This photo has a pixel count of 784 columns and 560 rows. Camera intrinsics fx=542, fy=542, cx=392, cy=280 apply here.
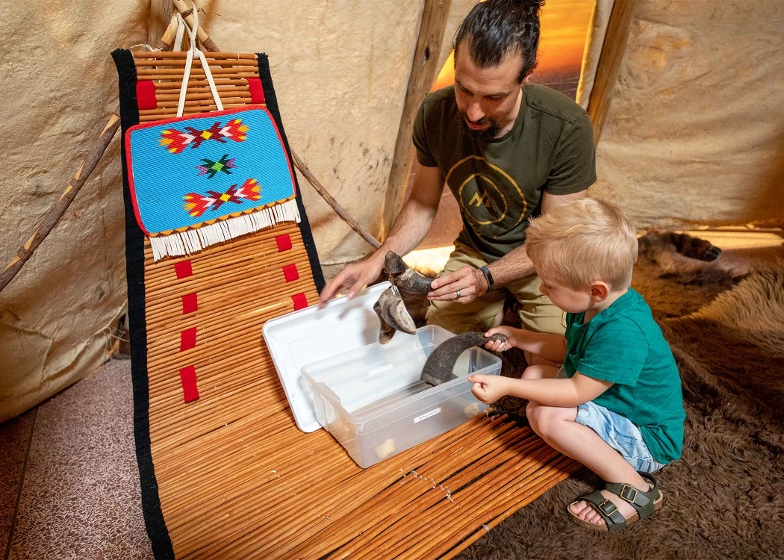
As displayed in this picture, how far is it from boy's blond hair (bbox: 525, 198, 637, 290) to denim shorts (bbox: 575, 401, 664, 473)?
29 centimetres

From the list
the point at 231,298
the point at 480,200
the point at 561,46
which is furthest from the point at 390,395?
the point at 561,46

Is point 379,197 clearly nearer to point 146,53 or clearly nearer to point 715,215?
point 146,53

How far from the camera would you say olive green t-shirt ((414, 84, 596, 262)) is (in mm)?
Answer: 1460

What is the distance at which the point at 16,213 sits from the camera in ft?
4.67

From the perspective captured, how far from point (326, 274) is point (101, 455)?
1.12m

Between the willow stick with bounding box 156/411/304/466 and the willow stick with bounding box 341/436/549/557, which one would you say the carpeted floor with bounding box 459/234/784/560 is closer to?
the willow stick with bounding box 341/436/549/557

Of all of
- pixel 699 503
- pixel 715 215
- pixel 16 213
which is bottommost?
pixel 715 215

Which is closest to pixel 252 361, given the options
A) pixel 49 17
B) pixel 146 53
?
pixel 146 53

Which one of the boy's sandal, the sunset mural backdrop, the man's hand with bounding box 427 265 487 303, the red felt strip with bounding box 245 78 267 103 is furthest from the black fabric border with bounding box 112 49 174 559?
the sunset mural backdrop

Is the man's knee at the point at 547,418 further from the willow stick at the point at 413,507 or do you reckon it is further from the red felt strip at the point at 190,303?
the red felt strip at the point at 190,303

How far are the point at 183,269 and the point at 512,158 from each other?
0.95 metres

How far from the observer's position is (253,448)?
4.52 feet

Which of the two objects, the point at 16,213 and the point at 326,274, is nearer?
the point at 16,213

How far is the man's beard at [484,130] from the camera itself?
1368 millimetres
